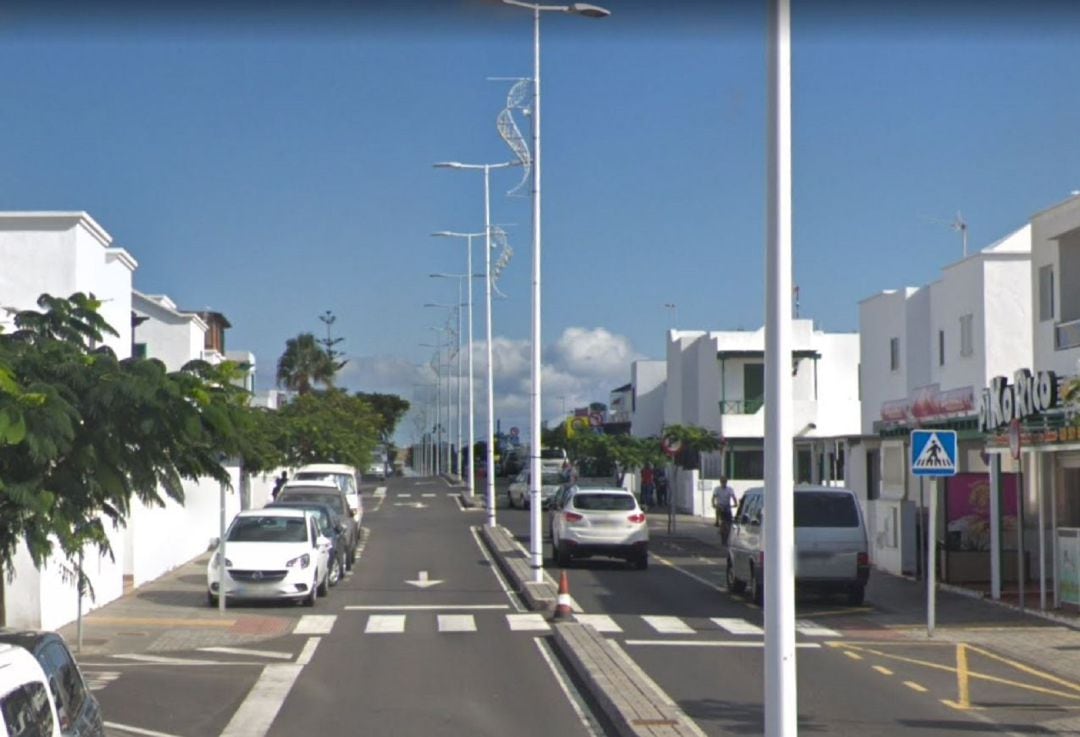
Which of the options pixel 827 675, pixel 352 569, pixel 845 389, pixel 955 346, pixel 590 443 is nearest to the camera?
pixel 827 675

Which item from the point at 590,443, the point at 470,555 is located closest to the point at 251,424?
the point at 470,555

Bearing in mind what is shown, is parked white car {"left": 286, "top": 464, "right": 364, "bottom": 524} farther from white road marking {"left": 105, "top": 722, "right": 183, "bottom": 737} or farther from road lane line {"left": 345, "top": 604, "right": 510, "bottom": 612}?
white road marking {"left": 105, "top": 722, "right": 183, "bottom": 737}

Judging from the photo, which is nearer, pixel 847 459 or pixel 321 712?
pixel 321 712

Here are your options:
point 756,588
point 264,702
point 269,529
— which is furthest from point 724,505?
point 264,702

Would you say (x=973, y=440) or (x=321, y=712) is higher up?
(x=973, y=440)

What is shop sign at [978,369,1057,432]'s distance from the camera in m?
24.1

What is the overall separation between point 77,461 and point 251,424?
169 cm

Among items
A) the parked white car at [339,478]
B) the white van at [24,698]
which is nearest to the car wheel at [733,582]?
the parked white car at [339,478]

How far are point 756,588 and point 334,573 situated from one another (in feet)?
28.5

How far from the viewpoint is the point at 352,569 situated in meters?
34.9

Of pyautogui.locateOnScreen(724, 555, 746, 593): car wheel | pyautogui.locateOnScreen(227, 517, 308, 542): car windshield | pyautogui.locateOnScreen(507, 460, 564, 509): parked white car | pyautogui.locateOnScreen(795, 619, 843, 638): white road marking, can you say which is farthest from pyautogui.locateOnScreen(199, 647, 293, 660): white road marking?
pyautogui.locateOnScreen(507, 460, 564, 509): parked white car

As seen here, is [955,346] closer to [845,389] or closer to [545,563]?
[545,563]

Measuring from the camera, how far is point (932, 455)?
21.9 meters

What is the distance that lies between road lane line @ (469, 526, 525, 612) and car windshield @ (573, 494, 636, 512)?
2.34 m
